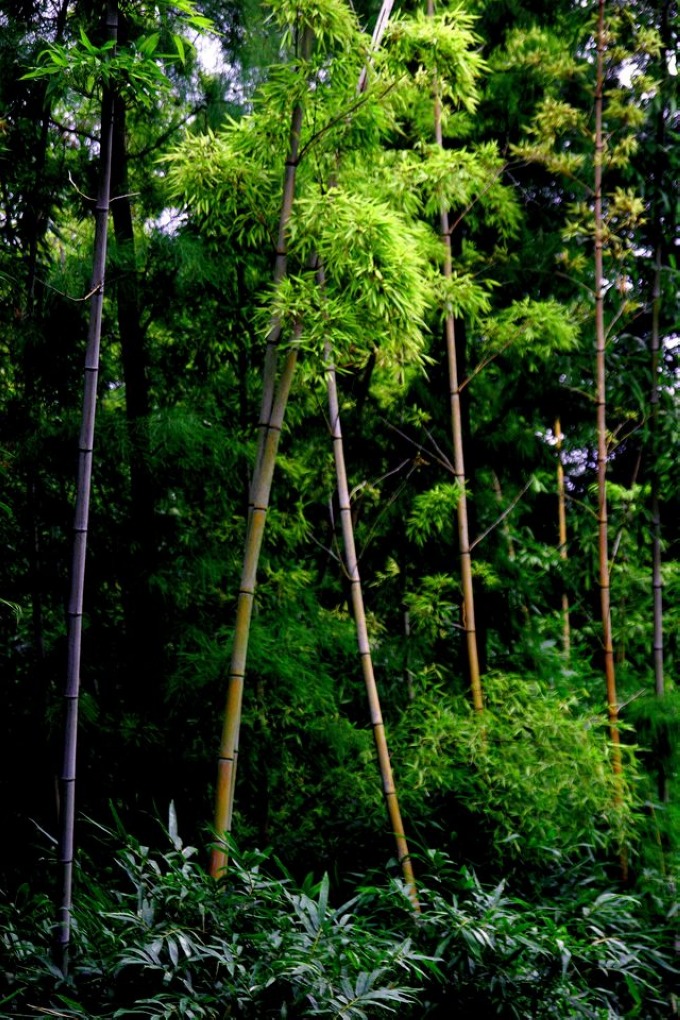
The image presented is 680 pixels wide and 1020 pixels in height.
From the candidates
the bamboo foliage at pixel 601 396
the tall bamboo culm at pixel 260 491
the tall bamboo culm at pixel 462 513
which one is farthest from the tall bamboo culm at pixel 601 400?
the tall bamboo culm at pixel 260 491

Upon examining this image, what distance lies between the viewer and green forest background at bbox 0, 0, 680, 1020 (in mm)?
3398

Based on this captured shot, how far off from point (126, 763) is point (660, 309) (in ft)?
11.1

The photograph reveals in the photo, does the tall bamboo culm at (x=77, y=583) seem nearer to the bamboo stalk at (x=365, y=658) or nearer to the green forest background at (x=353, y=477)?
the green forest background at (x=353, y=477)

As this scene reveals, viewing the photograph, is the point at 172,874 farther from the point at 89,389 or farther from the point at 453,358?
the point at 453,358

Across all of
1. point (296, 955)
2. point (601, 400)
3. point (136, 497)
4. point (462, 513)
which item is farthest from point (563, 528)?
point (296, 955)

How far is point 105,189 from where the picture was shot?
2.76 meters

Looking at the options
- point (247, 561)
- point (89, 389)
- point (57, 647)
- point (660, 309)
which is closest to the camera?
point (89, 389)

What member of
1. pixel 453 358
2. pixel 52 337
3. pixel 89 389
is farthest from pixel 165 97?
pixel 89 389

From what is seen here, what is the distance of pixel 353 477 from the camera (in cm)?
525

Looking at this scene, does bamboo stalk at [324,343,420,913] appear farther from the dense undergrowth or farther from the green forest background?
the dense undergrowth

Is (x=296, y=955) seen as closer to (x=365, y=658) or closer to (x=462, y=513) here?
(x=365, y=658)

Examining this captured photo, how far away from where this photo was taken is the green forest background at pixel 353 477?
340cm

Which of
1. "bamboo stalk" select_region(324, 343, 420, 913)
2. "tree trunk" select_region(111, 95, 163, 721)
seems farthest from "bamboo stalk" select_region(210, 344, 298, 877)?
"tree trunk" select_region(111, 95, 163, 721)

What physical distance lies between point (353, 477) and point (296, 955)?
9.68ft
